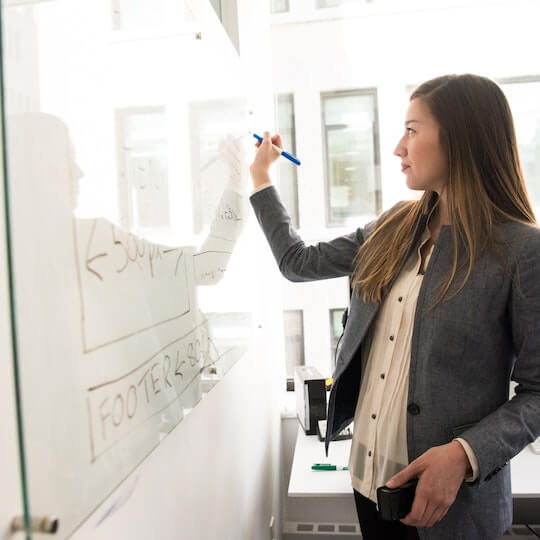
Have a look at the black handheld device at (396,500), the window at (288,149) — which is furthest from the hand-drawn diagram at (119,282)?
the window at (288,149)

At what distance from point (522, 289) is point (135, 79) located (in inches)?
30.7

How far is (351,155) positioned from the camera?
7.82 ft

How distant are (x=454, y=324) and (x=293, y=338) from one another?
1.50 meters

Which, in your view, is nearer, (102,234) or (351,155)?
(102,234)

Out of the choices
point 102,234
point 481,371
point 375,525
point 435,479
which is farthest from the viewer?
point 375,525

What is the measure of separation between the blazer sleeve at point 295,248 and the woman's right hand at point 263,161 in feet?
0.11

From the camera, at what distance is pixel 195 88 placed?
2.95 ft

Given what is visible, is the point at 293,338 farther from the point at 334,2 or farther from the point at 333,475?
the point at 334,2

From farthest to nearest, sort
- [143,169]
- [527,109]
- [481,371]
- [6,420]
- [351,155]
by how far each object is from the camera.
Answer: [351,155]
[527,109]
[481,371]
[143,169]
[6,420]

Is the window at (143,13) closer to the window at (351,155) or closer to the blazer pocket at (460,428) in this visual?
the blazer pocket at (460,428)

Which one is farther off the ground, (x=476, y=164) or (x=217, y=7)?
(x=217, y=7)

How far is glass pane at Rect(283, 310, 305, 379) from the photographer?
246 cm

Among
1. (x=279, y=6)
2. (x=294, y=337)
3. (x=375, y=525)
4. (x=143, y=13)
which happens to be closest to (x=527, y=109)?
(x=279, y=6)

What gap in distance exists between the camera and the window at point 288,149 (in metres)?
2.38
